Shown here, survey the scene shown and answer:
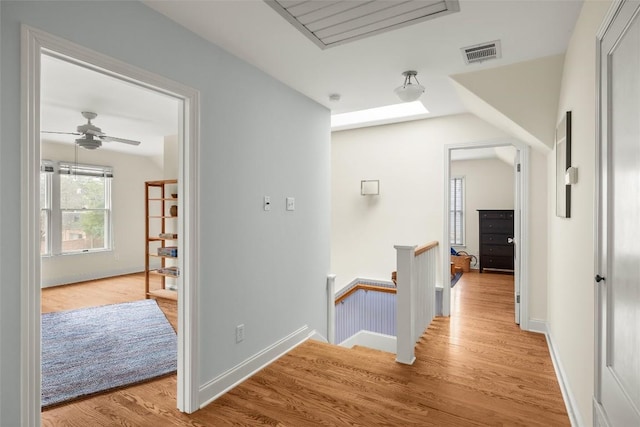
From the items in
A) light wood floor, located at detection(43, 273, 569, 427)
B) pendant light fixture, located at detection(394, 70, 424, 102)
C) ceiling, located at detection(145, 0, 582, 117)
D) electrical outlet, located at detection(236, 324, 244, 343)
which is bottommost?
light wood floor, located at detection(43, 273, 569, 427)

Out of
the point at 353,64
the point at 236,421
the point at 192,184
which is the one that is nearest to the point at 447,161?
the point at 353,64

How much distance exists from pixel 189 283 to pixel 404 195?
304cm

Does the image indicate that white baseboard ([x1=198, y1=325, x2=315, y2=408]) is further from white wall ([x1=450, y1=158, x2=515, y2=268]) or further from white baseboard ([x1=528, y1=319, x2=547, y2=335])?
white wall ([x1=450, y1=158, x2=515, y2=268])

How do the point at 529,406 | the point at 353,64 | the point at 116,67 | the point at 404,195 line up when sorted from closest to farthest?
the point at 116,67
the point at 529,406
the point at 353,64
the point at 404,195

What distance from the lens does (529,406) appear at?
217 centimetres

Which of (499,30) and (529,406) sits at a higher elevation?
(499,30)

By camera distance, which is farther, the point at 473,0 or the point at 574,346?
the point at 574,346

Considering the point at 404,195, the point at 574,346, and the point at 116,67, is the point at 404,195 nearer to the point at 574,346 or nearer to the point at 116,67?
the point at 574,346

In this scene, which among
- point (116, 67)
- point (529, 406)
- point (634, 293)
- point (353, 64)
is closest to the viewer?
point (634, 293)

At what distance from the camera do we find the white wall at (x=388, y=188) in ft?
13.7

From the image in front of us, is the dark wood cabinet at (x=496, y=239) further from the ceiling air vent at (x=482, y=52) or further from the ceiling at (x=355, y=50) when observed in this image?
the ceiling air vent at (x=482, y=52)

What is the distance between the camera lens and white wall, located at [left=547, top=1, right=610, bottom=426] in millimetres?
1655

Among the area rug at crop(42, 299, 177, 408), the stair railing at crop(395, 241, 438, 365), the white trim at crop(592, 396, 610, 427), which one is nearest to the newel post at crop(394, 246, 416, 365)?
the stair railing at crop(395, 241, 438, 365)

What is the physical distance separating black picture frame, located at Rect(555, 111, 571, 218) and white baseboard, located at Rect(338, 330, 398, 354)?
8.63 feet
